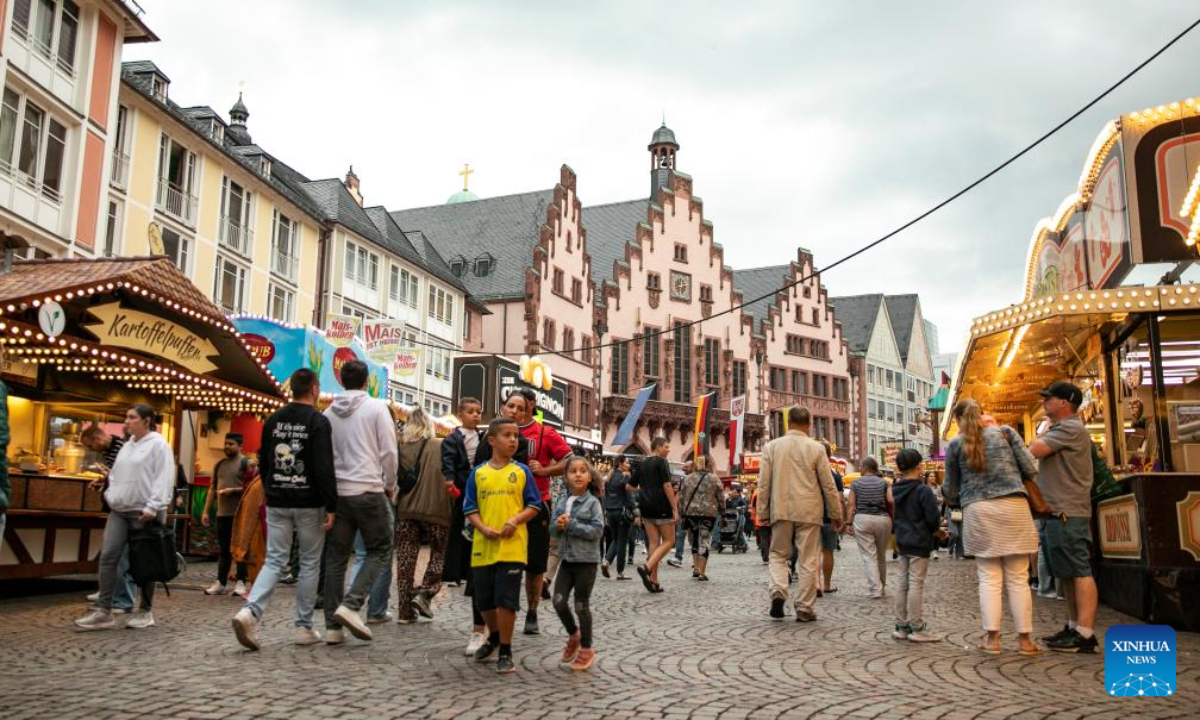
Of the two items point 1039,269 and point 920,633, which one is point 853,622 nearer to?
point 920,633

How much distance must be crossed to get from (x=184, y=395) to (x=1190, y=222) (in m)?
14.6

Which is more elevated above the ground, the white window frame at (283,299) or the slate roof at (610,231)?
the slate roof at (610,231)

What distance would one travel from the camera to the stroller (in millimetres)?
26781

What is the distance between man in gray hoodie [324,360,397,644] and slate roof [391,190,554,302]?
4355cm

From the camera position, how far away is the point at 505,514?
23.1ft

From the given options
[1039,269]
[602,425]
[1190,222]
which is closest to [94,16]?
[1039,269]

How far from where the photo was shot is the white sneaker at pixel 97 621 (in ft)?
28.7

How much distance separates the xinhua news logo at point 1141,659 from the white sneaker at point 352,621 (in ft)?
15.7

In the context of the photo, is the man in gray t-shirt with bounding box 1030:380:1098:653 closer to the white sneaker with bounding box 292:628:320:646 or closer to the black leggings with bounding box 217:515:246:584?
the white sneaker with bounding box 292:628:320:646

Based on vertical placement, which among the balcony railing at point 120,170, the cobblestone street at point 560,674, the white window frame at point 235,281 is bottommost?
the cobblestone street at point 560,674

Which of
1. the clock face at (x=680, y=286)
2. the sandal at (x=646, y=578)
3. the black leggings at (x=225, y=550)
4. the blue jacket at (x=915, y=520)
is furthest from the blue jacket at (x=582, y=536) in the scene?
the clock face at (x=680, y=286)

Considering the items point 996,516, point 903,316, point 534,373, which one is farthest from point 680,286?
point 996,516

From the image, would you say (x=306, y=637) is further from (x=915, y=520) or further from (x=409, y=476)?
(x=915, y=520)

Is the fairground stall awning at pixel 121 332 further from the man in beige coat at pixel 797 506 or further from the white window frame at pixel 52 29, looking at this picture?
the white window frame at pixel 52 29
